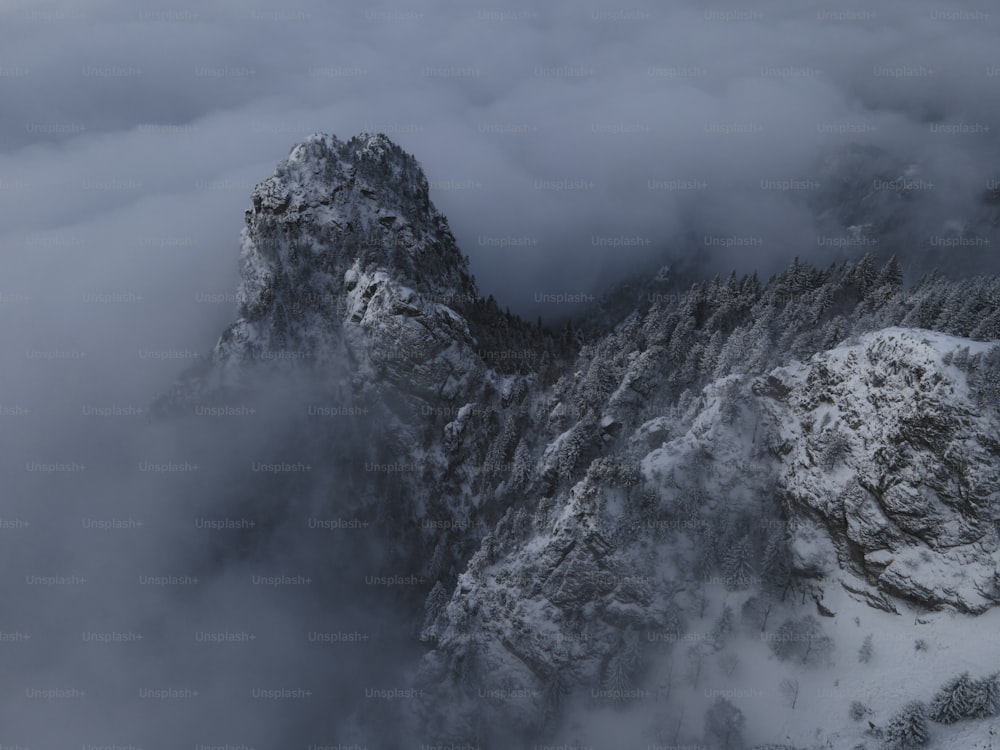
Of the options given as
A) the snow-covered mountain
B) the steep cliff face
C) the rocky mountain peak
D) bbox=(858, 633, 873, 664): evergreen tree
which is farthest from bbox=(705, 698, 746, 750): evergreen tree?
the rocky mountain peak

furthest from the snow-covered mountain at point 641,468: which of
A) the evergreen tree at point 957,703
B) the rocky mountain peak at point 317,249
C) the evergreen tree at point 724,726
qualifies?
the evergreen tree at point 957,703

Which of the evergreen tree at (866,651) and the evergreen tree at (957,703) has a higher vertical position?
the evergreen tree at (957,703)

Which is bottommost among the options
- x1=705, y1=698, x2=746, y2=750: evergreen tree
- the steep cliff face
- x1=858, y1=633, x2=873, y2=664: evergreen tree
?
x1=705, y1=698, x2=746, y2=750: evergreen tree

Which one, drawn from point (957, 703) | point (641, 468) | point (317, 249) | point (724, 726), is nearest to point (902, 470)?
point (957, 703)

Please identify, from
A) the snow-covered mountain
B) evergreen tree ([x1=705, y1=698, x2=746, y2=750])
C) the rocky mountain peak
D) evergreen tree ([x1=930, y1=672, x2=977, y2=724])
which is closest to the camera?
evergreen tree ([x1=930, y1=672, x2=977, y2=724])

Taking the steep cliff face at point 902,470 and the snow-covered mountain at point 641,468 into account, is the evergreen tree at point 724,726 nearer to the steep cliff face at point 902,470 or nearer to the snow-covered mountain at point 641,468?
the snow-covered mountain at point 641,468

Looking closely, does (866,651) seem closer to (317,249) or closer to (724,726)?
(724,726)

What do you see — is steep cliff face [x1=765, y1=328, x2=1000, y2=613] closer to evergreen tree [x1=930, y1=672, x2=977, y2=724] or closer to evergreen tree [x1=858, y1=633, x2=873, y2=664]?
evergreen tree [x1=858, y1=633, x2=873, y2=664]

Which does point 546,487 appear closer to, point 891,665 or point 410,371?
point 410,371

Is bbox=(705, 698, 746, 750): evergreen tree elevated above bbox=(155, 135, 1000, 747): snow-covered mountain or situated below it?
below

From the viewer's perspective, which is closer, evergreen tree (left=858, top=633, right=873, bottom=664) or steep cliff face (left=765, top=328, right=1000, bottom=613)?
steep cliff face (left=765, top=328, right=1000, bottom=613)
